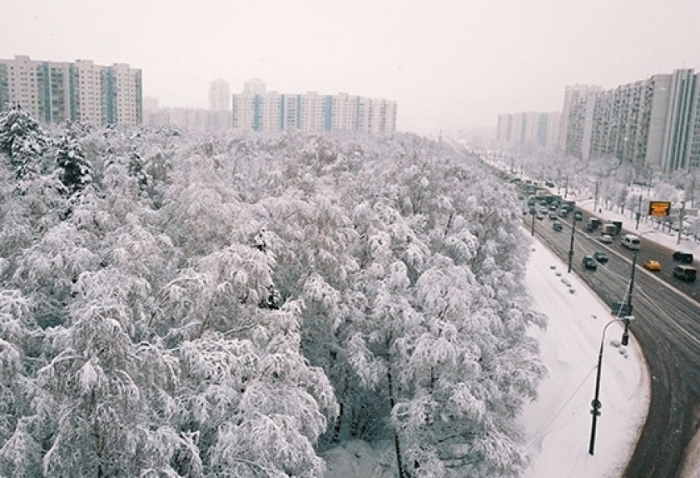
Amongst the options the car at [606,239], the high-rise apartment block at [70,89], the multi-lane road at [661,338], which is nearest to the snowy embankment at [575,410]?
the multi-lane road at [661,338]

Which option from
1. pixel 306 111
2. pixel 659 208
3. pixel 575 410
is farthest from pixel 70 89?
pixel 575 410

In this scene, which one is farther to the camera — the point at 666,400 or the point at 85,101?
the point at 85,101

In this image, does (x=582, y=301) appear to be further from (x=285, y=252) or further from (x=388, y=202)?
(x=285, y=252)

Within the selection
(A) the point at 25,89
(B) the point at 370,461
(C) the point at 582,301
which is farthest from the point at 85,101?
(B) the point at 370,461

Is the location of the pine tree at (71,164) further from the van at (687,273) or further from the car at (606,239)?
the car at (606,239)

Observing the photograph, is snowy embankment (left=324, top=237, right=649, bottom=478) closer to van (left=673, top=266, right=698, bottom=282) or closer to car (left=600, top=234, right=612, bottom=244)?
van (left=673, top=266, right=698, bottom=282)

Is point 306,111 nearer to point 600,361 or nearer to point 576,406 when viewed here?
point 576,406
